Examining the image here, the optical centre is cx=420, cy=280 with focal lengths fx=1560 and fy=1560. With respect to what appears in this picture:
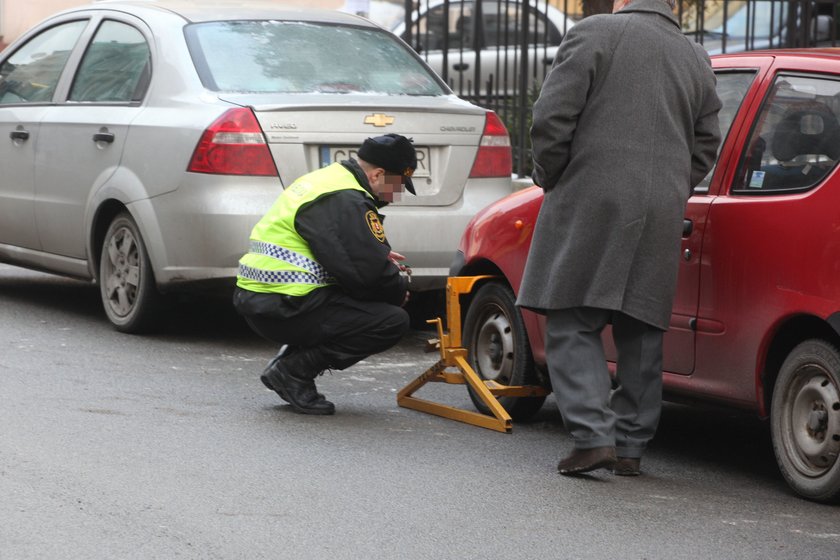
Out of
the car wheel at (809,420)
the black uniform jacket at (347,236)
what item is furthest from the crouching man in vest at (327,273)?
the car wheel at (809,420)

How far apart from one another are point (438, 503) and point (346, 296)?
1586mm

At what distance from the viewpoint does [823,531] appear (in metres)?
4.76

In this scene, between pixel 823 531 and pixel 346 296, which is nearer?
pixel 823 531

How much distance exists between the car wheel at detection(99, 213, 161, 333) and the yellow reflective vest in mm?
1611

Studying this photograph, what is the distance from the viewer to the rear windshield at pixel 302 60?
7.79 meters

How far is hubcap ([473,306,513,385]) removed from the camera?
6.38m

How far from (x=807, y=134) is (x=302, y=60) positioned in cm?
351

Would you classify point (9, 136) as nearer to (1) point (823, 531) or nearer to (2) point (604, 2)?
(2) point (604, 2)

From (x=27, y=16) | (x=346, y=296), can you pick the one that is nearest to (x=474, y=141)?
(x=346, y=296)

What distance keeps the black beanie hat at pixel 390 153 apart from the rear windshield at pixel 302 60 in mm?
1596

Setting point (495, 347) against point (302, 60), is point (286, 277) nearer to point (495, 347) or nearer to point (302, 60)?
point (495, 347)

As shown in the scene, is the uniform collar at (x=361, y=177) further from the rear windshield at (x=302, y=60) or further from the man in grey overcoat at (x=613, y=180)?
the rear windshield at (x=302, y=60)

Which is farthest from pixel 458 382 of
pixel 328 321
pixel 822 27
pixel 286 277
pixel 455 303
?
pixel 822 27

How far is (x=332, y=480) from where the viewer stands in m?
5.20
